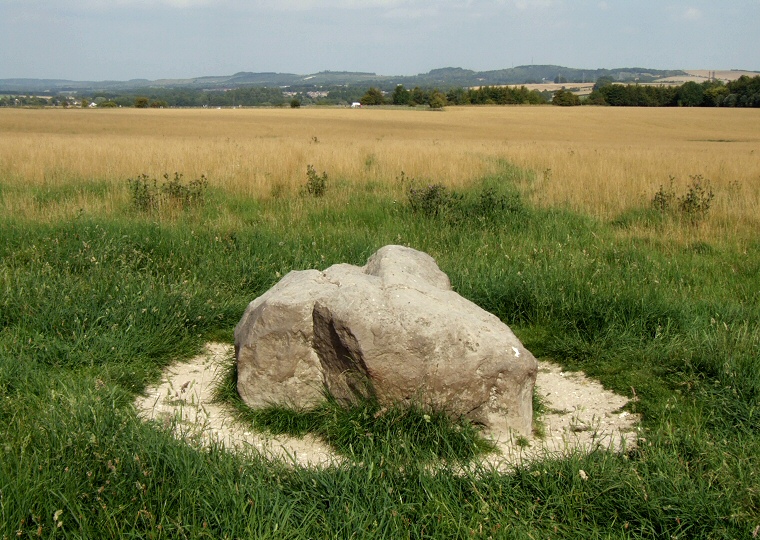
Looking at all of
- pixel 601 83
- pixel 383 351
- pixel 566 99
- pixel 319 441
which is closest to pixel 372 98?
pixel 566 99

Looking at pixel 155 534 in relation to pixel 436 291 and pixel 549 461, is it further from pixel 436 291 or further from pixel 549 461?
pixel 436 291

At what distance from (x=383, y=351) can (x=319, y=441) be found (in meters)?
0.71

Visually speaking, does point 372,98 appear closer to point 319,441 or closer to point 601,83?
point 601,83

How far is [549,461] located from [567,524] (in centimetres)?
38

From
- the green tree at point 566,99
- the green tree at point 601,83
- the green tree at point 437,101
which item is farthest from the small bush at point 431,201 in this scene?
the green tree at point 601,83

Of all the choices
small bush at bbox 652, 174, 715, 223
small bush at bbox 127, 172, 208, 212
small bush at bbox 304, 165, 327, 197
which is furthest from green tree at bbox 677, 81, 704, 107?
small bush at bbox 127, 172, 208, 212

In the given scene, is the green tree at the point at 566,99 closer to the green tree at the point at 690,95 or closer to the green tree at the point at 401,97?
the green tree at the point at 690,95

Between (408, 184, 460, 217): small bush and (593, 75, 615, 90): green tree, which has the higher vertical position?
(593, 75, 615, 90): green tree

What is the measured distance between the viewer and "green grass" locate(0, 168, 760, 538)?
3186mm

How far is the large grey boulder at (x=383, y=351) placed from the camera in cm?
424

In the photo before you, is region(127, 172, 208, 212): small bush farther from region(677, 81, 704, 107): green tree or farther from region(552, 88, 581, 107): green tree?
region(552, 88, 581, 107): green tree

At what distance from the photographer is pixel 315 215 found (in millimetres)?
9805

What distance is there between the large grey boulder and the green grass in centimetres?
20

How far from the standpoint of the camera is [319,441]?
426 centimetres
